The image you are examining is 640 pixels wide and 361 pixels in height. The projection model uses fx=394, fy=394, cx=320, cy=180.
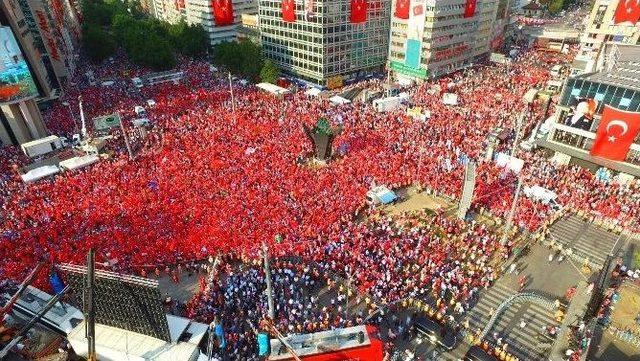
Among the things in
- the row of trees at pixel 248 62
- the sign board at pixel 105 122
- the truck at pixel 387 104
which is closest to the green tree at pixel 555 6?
the truck at pixel 387 104

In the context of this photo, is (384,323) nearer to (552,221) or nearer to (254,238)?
(254,238)

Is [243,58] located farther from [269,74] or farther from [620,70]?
[620,70]

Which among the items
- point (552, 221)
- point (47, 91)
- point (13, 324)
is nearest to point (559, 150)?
point (552, 221)

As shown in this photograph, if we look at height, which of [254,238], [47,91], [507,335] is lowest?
[507,335]

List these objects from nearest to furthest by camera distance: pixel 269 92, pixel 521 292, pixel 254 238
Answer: pixel 521 292 < pixel 254 238 < pixel 269 92

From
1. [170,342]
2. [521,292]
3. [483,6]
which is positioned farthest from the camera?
[483,6]

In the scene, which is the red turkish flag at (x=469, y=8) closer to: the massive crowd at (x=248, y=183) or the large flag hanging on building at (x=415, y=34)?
the large flag hanging on building at (x=415, y=34)

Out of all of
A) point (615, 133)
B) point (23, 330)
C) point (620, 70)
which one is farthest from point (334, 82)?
point (23, 330)
